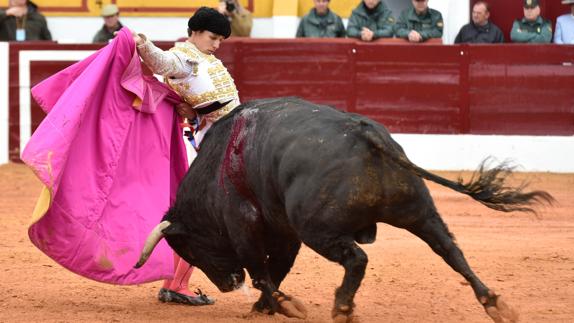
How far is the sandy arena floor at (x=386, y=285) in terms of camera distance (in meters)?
4.96

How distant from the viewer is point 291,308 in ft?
14.9

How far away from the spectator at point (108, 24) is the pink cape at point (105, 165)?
5.89 meters

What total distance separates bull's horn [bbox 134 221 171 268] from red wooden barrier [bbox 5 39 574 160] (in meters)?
5.98

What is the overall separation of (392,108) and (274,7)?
2.08 metres

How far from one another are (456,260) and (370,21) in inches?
269

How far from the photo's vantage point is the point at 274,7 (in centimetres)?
1206

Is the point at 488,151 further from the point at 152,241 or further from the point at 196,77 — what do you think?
the point at 152,241

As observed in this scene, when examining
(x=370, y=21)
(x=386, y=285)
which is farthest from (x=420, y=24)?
(x=386, y=285)

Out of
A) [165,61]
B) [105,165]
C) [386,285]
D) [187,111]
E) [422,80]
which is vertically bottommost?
[386,285]

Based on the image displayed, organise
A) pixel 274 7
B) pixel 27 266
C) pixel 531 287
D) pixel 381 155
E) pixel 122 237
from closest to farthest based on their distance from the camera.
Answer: pixel 381 155
pixel 122 237
pixel 531 287
pixel 27 266
pixel 274 7

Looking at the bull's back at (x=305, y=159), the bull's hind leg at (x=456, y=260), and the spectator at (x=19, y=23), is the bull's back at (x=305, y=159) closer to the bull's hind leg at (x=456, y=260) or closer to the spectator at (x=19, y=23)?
the bull's hind leg at (x=456, y=260)

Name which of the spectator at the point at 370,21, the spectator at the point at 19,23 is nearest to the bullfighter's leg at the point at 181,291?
the spectator at the point at 370,21

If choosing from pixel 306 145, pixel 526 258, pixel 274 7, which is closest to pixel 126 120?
pixel 306 145

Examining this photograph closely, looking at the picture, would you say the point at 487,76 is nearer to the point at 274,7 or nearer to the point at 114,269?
the point at 274,7
